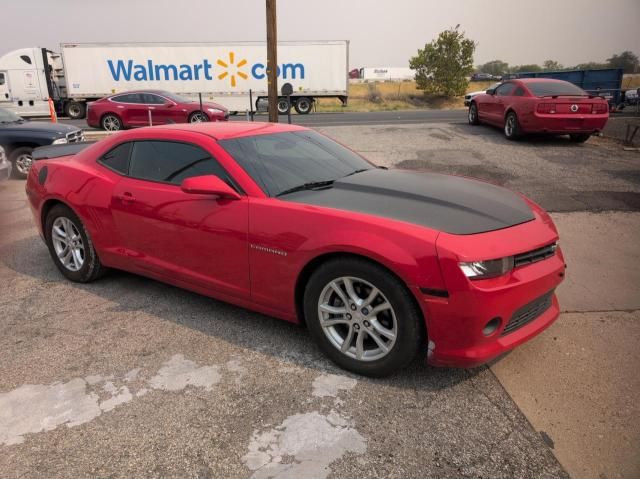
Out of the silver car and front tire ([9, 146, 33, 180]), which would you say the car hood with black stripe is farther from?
front tire ([9, 146, 33, 180])

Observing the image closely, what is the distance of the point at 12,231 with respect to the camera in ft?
20.5

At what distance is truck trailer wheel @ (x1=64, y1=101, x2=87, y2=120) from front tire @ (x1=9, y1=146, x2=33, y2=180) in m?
17.8

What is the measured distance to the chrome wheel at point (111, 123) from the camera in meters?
16.6

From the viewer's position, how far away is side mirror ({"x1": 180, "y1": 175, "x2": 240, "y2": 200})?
3096mm

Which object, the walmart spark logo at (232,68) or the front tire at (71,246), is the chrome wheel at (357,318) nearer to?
the front tire at (71,246)

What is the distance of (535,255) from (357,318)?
1084 millimetres

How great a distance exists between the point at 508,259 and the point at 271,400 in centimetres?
151

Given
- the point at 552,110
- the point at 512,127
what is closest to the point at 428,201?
the point at 552,110

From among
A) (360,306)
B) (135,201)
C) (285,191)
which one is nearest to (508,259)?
(360,306)

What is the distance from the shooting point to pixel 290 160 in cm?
359

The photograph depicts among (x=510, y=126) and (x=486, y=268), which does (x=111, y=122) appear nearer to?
(x=510, y=126)

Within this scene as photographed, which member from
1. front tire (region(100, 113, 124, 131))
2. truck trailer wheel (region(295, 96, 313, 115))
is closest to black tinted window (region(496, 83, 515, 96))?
front tire (region(100, 113, 124, 131))

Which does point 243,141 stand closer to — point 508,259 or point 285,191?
point 285,191

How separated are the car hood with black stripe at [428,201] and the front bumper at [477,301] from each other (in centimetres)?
14
